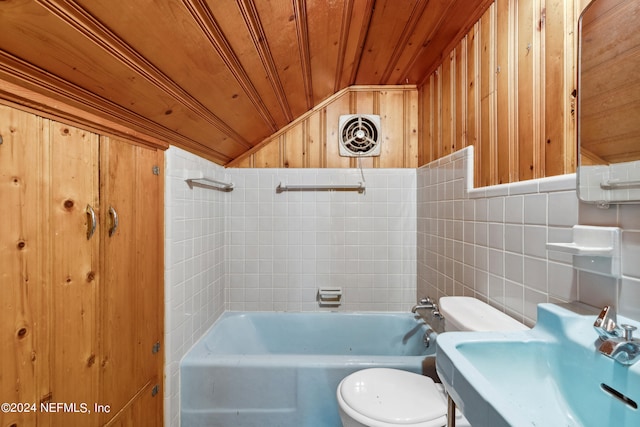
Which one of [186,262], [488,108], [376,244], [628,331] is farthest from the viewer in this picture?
[376,244]

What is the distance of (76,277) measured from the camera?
2.86 feet

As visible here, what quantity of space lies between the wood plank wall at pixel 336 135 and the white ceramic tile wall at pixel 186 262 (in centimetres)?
50

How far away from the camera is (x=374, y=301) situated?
2.09 meters

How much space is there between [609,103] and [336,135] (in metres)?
1.62

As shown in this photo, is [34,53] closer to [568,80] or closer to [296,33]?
[296,33]

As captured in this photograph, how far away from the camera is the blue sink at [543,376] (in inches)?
19.7

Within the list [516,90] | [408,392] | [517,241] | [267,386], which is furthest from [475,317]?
[267,386]

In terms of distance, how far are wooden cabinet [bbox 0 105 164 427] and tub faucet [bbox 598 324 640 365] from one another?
143cm

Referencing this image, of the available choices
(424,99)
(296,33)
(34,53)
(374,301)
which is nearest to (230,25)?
(296,33)

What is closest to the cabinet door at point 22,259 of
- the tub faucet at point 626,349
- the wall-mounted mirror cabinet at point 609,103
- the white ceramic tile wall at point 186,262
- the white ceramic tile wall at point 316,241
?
the white ceramic tile wall at point 186,262

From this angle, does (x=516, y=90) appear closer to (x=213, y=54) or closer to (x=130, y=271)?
(x=213, y=54)

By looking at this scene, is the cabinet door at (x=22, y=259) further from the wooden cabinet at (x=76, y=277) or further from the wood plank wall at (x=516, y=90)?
the wood plank wall at (x=516, y=90)

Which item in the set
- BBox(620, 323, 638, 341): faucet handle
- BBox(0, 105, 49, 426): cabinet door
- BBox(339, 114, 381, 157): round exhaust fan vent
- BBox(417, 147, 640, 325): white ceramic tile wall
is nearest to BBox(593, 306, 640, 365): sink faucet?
BBox(620, 323, 638, 341): faucet handle

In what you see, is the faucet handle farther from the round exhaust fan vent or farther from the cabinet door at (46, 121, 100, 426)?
the round exhaust fan vent
